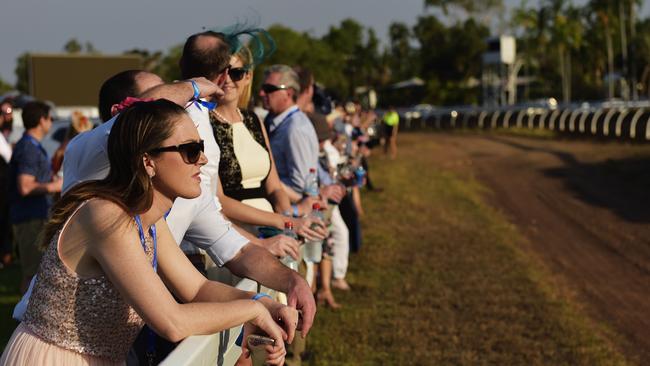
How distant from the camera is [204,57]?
5.11 metres

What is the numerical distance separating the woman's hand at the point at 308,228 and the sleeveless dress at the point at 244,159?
412 mm

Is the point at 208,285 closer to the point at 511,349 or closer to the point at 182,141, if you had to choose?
the point at 182,141

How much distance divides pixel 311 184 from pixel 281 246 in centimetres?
263

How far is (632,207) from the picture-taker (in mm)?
18031

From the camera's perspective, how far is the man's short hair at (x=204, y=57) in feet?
16.7

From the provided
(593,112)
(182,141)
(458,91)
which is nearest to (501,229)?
(182,141)

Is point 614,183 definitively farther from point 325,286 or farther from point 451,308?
point 325,286

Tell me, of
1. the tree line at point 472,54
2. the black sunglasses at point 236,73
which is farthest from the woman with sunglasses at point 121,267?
the tree line at point 472,54

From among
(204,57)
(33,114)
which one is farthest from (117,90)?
(33,114)

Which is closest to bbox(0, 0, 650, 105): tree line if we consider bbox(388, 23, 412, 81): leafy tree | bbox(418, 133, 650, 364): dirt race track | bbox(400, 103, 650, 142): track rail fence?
bbox(388, 23, 412, 81): leafy tree

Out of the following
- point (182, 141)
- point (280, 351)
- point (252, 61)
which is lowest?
point (280, 351)

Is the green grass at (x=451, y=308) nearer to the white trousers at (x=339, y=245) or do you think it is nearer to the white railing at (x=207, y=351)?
the white trousers at (x=339, y=245)

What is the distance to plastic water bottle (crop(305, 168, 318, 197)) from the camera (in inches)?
276

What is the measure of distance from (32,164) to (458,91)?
8360 cm
